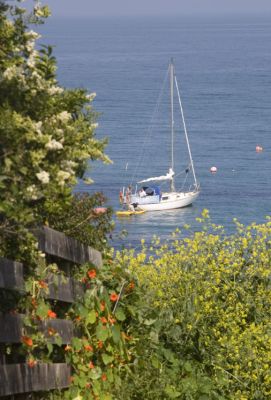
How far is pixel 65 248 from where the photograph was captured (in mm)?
8492

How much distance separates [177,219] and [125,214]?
12.4ft

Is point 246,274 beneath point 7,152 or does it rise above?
beneath

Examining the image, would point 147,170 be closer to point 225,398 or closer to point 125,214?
point 125,214

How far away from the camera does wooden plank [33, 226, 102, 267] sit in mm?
7945

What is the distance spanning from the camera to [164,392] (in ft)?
31.2

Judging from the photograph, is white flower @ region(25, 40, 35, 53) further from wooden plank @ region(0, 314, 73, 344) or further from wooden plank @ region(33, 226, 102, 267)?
wooden plank @ region(0, 314, 73, 344)

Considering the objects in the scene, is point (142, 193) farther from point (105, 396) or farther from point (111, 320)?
point (105, 396)

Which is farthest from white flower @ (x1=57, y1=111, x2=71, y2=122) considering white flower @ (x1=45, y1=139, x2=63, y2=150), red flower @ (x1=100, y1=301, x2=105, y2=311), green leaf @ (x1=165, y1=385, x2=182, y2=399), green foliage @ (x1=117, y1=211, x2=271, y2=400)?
green leaf @ (x1=165, y1=385, x2=182, y2=399)

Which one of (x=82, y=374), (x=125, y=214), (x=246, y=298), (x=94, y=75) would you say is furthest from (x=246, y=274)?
(x=94, y=75)

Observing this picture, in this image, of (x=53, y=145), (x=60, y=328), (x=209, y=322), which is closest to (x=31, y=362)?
(x=60, y=328)

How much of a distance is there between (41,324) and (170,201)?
3255 inches

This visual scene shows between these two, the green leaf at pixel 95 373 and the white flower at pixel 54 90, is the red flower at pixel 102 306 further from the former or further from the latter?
the white flower at pixel 54 90

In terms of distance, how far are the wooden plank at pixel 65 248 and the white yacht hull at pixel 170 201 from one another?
261 ft

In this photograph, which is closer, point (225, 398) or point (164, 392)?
point (164, 392)
